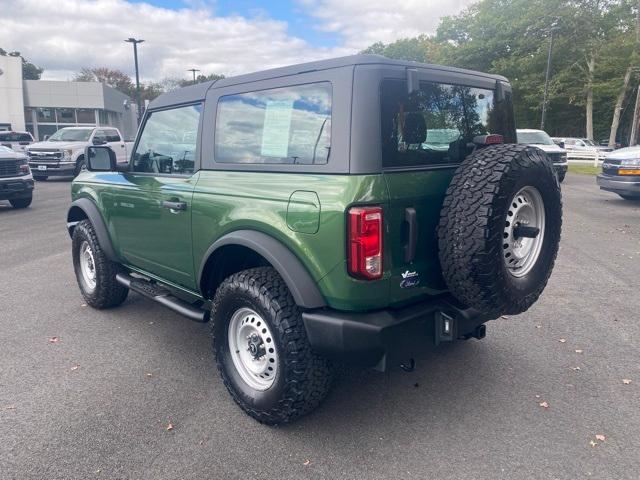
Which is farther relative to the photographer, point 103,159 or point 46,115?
point 46,115

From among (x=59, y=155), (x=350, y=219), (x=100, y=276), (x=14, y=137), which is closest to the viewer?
(x=350, y=219)

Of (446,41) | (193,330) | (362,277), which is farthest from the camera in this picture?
(446,41)

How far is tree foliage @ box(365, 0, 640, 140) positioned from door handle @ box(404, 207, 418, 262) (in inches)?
1347

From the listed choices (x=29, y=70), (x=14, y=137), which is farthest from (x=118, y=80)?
(x=14, y=137)

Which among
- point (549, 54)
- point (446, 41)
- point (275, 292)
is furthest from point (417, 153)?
point (446, 41)

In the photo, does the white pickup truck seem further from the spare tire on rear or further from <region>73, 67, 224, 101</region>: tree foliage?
<region>73, 67, 224, 101</region>: tree foliage

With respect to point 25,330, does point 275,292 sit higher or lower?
higher

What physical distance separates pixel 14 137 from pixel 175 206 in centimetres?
2196

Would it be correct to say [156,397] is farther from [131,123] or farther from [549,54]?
[131,123]

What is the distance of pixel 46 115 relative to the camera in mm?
44375

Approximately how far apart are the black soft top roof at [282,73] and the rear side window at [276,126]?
10cm

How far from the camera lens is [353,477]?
8.58 ft

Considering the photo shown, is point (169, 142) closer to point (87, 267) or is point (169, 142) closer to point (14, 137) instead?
point (87, 267)

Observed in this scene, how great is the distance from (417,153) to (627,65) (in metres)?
36.3
